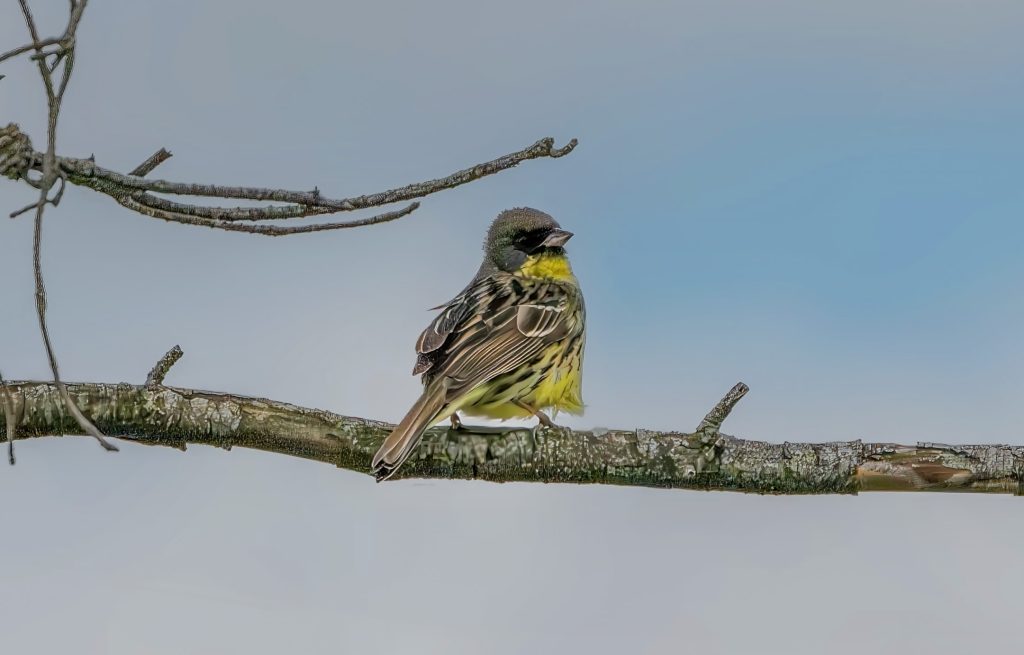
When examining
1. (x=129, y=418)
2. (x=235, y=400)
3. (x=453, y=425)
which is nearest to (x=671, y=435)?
(x=453, y=425)

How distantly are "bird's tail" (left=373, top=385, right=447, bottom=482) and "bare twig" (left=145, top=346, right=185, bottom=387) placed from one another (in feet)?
3.70

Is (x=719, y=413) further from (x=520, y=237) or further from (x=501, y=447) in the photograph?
(x=520, y=237)

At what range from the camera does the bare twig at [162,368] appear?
18.4ft

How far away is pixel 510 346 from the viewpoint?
6633mm

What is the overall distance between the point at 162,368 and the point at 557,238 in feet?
9.99

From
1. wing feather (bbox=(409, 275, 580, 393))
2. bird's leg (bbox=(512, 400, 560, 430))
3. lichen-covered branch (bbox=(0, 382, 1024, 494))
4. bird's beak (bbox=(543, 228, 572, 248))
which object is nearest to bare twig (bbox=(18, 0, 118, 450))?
lichen-covered branch (bbox=(0, 382, 1024, 494))

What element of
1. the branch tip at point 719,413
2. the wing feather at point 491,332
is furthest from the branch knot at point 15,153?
the branch tip at point 719,413

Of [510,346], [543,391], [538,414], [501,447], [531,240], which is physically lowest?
[501,447]

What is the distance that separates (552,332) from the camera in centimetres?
689

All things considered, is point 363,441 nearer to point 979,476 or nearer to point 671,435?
point 671,435

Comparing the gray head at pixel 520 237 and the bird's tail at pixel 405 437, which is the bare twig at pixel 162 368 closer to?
the bird's tail at pixel 405 437

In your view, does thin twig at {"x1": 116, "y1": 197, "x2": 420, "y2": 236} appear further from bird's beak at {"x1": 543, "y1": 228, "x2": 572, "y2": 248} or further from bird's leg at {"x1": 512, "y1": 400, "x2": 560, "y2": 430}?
bird's beak at {"x1": 543, "y1": 228, "x2": 572, "y2": 248}

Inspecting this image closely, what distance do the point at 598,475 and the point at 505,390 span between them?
120cm

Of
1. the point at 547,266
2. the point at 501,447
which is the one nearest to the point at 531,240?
the point at 547,266
